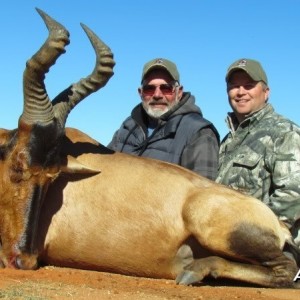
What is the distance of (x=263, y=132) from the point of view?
9758 mm

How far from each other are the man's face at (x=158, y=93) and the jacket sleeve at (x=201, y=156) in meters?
0.85

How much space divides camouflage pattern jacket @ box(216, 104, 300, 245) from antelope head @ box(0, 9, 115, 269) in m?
3.24

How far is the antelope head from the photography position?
6996 millimetres

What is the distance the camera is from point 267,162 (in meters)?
9.41

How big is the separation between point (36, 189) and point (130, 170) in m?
1.10

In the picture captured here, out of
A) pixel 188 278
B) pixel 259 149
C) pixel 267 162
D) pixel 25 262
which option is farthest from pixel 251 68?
pixel 25 262

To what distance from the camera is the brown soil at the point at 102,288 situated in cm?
571

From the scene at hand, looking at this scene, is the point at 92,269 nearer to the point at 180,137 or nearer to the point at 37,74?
the point at 37,74

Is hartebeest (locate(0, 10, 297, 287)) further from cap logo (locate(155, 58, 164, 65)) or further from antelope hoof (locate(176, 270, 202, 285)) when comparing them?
cap logo (locate(155, 58, 164, 65))

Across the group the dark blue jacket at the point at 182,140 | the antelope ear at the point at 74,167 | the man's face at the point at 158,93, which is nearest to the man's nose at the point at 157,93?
the man's face at the point at 158,93

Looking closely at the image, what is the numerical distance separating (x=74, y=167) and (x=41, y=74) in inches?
40.6

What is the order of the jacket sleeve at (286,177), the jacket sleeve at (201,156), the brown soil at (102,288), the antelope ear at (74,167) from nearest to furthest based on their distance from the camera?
the brown soil at (102,288) → the antelope ear at (74,167) → the jacket sleeve at (286,177) → the jacket sleeve at (201,156)

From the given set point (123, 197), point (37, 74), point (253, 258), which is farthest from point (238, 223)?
point (37, 74)

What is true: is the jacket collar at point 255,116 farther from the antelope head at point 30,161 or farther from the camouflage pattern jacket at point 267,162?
the antelope head at point 30,161
